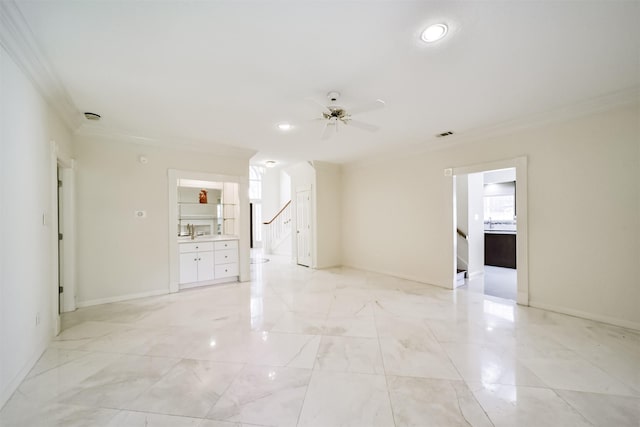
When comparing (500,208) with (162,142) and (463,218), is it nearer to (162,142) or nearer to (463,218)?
(463,218)

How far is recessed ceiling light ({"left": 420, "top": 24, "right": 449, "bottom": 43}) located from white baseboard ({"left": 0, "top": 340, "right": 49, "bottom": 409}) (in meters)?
3.95

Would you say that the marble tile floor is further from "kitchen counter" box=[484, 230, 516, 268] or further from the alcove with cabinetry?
the alcove with cabinetry

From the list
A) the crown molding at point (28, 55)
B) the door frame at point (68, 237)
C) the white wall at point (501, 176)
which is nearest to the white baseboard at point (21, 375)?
the door frame at point (68, 237)

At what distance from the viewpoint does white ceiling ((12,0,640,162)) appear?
5.84 ft

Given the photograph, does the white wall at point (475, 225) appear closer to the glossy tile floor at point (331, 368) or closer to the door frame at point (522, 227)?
the door frame at point (522, 227)

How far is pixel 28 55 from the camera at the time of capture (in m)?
2.11

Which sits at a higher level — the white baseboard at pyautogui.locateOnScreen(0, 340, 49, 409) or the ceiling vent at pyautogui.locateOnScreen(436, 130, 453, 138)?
the ceiling vent at pyautogui.locateOnScreen(436, 130, 453, 138)

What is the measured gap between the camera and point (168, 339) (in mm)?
2902

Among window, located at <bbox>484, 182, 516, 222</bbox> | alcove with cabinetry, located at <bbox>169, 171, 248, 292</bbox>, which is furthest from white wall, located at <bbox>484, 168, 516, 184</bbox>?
alcove with cabinetry, located at <bbox>169, 171, 248, 292</bbox>

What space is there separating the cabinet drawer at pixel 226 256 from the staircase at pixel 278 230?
136 inches

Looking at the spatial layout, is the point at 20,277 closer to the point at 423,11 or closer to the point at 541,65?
the point at 423,11

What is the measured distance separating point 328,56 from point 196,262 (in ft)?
13.7

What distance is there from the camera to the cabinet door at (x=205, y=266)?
4.96 meters

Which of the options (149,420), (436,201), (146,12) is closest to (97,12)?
(146,12)
